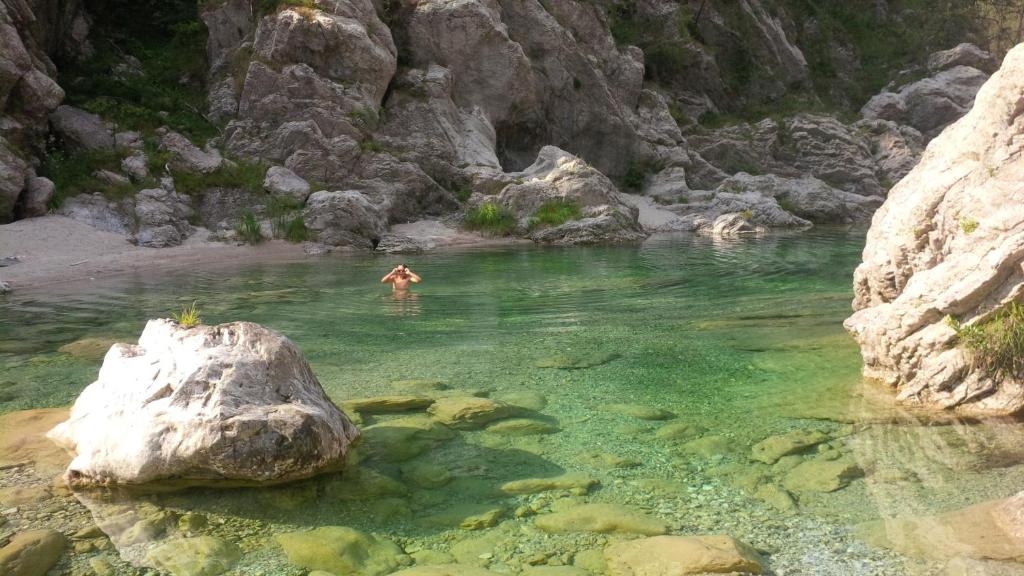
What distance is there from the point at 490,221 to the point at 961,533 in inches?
940

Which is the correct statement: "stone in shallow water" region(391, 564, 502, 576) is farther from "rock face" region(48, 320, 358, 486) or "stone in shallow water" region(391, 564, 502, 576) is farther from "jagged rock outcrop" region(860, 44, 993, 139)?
"jagged rock outcrop" region(860, 44, 993, 139)

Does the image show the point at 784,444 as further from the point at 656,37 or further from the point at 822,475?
the point at 656,37

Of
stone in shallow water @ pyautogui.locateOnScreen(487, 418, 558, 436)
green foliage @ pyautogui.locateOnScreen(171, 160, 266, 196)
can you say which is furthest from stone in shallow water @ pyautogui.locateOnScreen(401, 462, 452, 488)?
green foliage @ pyautogui.locateOnScreen(171, 160, 266, 196)

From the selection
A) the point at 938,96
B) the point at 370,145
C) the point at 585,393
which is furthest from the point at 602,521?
the point at 938,96

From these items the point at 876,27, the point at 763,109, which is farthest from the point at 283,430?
the point at 876,27

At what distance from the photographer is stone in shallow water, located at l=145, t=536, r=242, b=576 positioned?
169 inches

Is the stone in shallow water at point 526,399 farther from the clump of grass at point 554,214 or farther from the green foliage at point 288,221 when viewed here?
the clump of grass at point 554,214

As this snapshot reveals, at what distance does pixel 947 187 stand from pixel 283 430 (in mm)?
6537

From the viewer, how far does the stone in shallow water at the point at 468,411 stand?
689 centimetres

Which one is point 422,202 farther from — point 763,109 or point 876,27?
point 876,27

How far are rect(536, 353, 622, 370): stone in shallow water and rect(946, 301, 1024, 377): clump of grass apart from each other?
372 centimetres

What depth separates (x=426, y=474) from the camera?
5.76m

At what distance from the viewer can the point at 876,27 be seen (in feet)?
198

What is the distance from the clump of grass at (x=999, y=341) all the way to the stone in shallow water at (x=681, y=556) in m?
3.44
